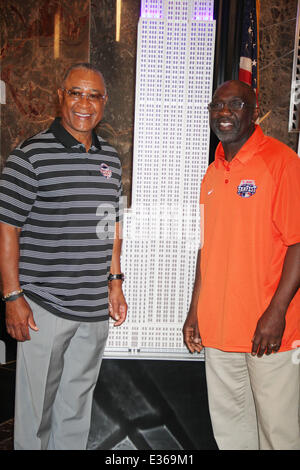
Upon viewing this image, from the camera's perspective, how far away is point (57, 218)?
163cm

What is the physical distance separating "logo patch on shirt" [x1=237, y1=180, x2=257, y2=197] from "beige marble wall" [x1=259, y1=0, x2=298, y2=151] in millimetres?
1538

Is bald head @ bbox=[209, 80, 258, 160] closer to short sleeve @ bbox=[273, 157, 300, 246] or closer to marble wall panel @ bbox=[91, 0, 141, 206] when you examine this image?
short sleeve @ bbox=[273, 157, 300, 246]

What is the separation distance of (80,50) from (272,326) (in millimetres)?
2697

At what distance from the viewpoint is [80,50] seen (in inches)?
133

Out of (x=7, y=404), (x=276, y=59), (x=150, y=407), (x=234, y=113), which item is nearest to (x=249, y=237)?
(x=234, y=113)

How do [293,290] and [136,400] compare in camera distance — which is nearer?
[293,290]

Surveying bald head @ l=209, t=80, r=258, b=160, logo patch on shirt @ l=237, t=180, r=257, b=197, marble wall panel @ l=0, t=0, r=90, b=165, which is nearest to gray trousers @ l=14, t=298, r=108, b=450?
logo patch on shirt @ l=237, t=180, r=257, b=197

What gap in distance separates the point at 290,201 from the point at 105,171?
711 millimetres

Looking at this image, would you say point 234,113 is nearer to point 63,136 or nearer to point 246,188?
point 246,188

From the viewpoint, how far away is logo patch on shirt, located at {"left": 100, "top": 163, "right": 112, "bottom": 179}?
5.71ft
